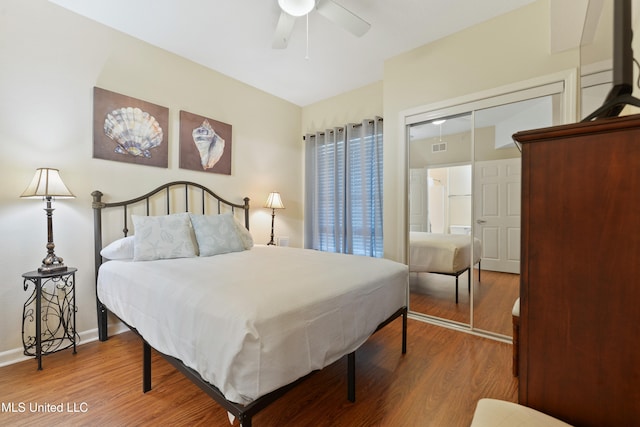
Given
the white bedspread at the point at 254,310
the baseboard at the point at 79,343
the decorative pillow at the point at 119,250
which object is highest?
the decorative pillow at the point at 119,250

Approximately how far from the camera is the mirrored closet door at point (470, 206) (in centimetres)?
233

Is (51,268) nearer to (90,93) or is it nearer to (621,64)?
(90,93)

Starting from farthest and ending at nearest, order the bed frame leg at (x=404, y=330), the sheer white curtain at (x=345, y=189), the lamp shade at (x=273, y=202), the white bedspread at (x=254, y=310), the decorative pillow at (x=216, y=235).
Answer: the lamp shade at (x=273, y=202) → the sheer white curtain at (x=345, y=189) → the decorative pillow at (x=216, y=235) → the bed frame leg at (x=404, y=330) → the white bedspread at (x=254, y=310)

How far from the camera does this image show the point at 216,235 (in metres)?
2.59

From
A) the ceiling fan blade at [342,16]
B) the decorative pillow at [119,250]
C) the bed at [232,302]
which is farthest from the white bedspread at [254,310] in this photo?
the ceiling fan blade at [342,16]

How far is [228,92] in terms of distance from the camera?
3.36 metres

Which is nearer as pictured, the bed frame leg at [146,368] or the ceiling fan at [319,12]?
the bed frame leg at [146,368]

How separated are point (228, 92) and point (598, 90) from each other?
3361 millimetres

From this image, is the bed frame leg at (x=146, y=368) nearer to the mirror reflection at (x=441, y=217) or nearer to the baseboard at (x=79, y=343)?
the baseboard at (x=79, y=343)

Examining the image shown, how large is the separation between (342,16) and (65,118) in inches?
93.6

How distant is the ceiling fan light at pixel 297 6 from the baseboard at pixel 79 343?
301 centimetres

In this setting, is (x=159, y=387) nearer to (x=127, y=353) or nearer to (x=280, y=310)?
(x=127, y=353)

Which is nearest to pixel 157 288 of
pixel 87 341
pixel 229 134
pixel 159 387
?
pixel 159 387

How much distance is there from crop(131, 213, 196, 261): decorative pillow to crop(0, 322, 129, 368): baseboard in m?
0.84
